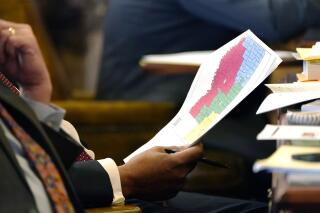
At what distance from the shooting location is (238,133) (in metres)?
3.03

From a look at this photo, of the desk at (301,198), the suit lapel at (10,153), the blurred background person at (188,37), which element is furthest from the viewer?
the blurred background person at (188,37)

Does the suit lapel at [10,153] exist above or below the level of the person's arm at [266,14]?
below


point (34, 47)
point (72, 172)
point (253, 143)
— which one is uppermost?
point (34, 47)

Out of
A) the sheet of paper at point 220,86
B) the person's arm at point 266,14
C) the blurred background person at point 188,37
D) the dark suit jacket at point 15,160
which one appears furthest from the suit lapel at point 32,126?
the person's arm at point 266,14

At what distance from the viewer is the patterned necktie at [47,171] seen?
1319 millimetres

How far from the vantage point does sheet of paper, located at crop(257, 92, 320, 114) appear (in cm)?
157

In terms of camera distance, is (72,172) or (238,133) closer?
(72,172)

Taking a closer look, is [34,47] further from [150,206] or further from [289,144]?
[150,206]

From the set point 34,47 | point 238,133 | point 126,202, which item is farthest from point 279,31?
point 34,47

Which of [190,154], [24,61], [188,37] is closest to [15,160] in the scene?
[24,61]

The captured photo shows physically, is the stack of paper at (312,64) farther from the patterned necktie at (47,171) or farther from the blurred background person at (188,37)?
the blurred background person at (188,37)

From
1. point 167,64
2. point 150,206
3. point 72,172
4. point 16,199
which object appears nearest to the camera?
point 16,199

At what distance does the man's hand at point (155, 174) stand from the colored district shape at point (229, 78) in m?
0.08

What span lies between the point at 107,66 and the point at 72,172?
1876 mm
